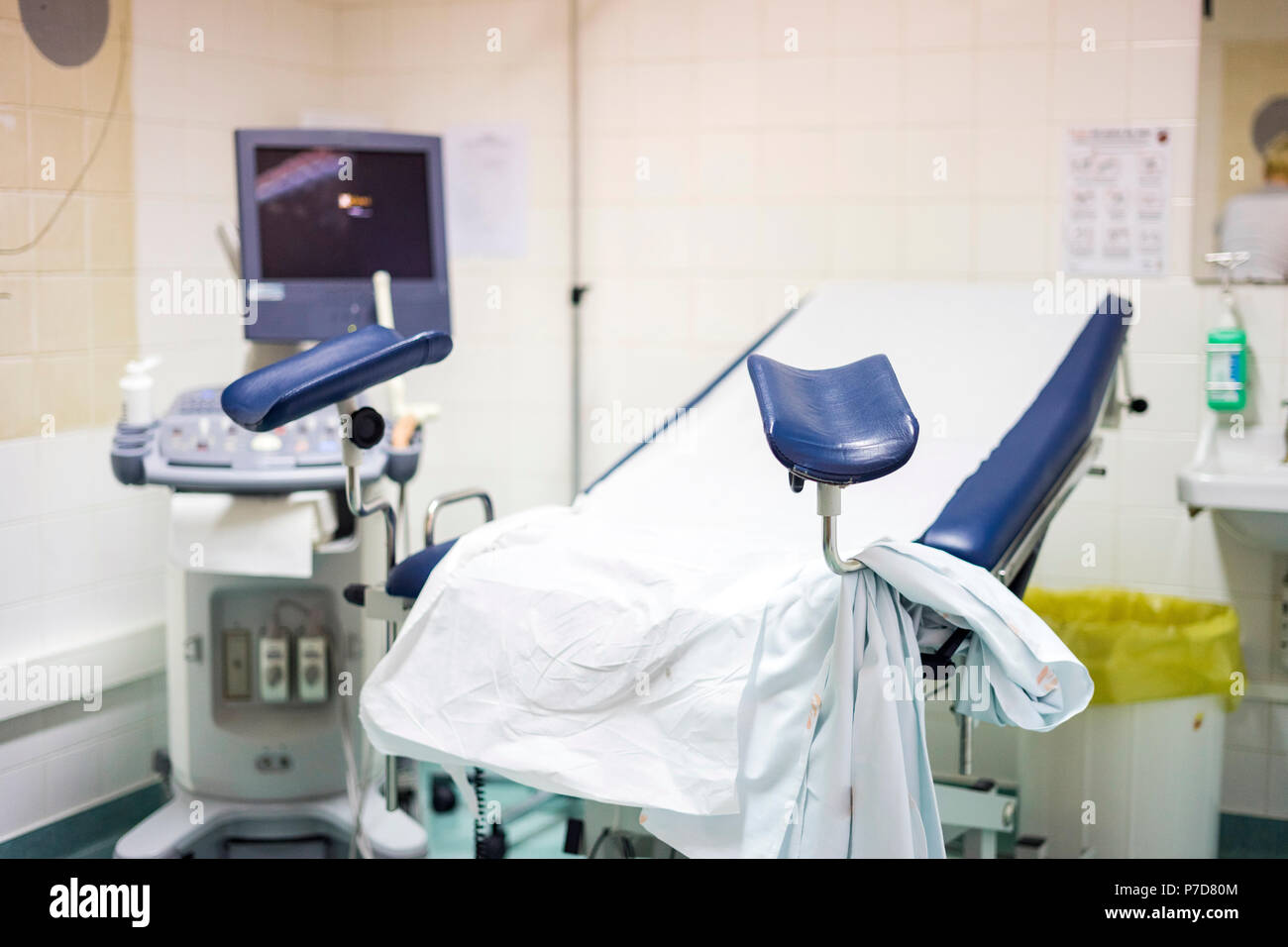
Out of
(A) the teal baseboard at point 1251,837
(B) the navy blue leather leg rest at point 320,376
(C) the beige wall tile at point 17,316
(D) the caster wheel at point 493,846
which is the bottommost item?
(A) the teal baseboard at point 1251,837

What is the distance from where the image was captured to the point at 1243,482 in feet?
8.32

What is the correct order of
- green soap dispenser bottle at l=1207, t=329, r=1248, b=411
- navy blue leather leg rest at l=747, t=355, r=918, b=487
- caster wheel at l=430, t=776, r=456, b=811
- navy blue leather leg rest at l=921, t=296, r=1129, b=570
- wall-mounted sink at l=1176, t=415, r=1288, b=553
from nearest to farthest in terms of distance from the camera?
navy blue leather leg rest at l=747, t=355, r=918, b=487
navy blue leather leg rest at l=921, t=296, r=1129, b=570
wall-mounted sink at l=1176, t=415, r=1288, b=553
green soap dispenser bottle at l=1207, t=329, r=1248, b=411
caster wheel at l=430, t=776, r=456, b=811

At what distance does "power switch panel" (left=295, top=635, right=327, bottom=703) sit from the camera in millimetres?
2555

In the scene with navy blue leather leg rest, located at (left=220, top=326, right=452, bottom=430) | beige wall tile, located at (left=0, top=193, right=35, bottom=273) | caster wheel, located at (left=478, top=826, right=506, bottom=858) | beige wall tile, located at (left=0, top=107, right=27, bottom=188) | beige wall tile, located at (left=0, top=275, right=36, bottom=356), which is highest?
beige wall tile, located at (left=0, top=107, right=27, bottom=188)

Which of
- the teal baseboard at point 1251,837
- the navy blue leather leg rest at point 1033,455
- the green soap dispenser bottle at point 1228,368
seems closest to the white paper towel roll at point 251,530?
the navy blue leather leg rest at point 1033,455

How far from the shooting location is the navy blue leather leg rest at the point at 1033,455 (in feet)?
5.61

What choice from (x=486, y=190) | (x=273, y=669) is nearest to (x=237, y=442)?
(x=273, y=669)

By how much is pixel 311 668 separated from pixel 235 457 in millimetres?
489

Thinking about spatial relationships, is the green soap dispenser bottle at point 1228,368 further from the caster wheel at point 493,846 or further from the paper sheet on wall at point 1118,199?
the caster wheel at point 493,846

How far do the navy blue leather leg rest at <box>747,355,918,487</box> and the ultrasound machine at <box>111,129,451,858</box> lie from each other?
107 centimetres

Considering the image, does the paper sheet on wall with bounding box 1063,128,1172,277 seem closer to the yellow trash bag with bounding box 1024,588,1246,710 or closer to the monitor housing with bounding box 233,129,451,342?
the yellow trash bag with bounding box 1024,588,1246,710

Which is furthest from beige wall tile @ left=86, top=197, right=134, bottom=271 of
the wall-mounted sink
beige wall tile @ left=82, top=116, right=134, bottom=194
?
the wall-mounted sink

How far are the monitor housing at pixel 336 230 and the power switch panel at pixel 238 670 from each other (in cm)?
61
